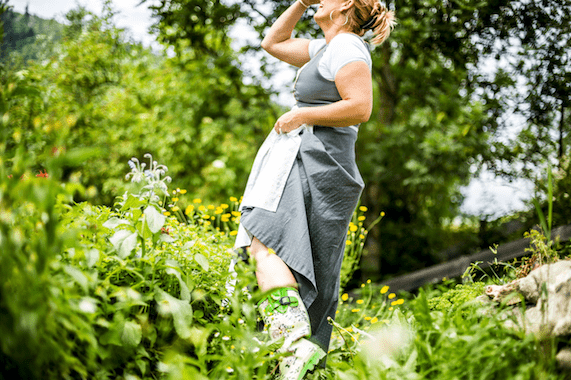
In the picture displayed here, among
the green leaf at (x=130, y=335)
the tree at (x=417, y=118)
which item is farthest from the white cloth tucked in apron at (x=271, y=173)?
the tree at (x=417, y=118)

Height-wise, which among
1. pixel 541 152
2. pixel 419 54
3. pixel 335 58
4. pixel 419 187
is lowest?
pixel 419 187

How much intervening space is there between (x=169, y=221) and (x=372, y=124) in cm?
517

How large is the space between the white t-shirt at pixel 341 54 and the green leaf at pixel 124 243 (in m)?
0.93

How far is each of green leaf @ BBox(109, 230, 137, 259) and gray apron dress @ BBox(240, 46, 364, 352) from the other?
1.35 ft

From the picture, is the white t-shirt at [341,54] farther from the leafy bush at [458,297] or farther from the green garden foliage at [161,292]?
the leafy bush at [458,297]

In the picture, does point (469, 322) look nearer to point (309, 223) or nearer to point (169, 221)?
point (309, 223)

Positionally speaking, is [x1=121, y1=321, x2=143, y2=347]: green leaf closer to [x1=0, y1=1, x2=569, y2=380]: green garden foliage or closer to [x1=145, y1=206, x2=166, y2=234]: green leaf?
[x1=0, y1=1, x2=569, y2=380]: green garden foliage

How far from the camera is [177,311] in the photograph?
1252 millimetres

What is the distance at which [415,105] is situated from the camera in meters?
5.60

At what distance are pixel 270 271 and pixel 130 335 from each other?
516 mm

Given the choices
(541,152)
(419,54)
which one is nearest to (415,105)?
(419,54)

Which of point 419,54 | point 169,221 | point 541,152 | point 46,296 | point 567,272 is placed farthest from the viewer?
point 419,54

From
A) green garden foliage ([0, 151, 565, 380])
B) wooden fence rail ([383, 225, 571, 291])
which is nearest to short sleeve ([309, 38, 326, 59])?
green garden foliage ([0, 151, 565, 380])

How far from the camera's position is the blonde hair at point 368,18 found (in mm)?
1629
